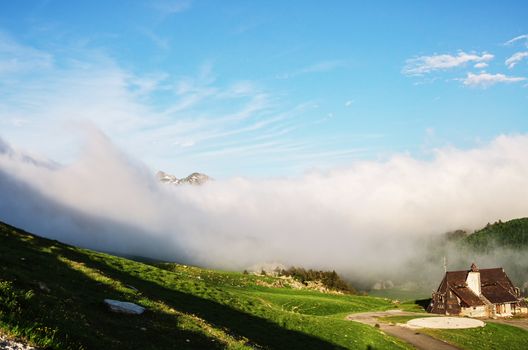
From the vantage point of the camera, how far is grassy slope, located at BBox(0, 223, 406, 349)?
49.3ft

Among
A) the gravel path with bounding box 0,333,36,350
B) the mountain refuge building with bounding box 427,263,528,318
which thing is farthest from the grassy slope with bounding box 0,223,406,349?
the mountain refuge building with bounding box 427,263,528,318

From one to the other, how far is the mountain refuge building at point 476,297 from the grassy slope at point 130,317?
2159 inches

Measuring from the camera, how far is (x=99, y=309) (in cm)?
2350

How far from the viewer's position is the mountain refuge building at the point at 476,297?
9462 centimetres

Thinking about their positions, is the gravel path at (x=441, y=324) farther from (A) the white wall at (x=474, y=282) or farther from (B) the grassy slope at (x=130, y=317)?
(A) the white wall at (x=474, y=282)

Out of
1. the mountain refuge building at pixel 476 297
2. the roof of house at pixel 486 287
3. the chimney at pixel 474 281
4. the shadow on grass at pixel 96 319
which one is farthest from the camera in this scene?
the chimney at pixel 474 281

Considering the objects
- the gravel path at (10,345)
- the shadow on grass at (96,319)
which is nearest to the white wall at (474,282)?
the shadow on grass at (96,319)

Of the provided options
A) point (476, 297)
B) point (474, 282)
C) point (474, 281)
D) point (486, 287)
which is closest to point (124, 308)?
point (476, 297)

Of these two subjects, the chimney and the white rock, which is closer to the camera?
the white rock

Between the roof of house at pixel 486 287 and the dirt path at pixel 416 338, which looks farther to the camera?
the roof of house at pixel 486 287

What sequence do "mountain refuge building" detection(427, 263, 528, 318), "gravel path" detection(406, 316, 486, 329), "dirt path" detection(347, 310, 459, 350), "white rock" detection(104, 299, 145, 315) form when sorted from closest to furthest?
1. "white rock" detection(104, 299, 145, 315)
2. "dirt path" detection(347, 310, 459, 350)
3. "gravel path" detection(406, 316, 486, 329)
4. "mountain refuge building" detection(427, 263, 528, 318)

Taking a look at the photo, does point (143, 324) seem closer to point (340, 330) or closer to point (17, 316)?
point (17, 316)

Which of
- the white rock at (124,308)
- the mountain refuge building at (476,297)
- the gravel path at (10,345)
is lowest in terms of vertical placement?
the white rock at (124,308)

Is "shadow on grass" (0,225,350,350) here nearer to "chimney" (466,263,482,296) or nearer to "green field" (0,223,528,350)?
"green field" (0,223,528,350)
